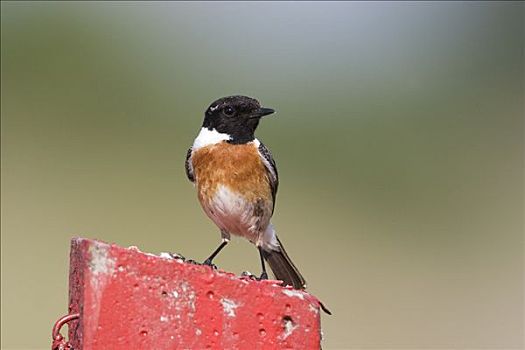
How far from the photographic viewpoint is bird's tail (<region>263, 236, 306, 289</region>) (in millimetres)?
6062

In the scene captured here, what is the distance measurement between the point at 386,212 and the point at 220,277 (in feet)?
34.5

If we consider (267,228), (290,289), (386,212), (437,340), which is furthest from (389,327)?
(290,289)

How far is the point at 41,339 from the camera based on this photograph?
29.2ft

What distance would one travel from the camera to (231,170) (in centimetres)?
569

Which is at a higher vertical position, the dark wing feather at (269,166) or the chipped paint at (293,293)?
the dark wing feather at (269,166)

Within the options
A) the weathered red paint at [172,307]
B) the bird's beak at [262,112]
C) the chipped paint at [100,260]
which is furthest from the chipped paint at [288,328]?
the bird's beak at [262,112]

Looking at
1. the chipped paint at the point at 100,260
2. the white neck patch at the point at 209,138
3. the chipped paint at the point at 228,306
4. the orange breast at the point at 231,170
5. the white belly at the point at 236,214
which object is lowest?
the chipped paint at the point at 228,306

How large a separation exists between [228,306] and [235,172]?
9.07 feet

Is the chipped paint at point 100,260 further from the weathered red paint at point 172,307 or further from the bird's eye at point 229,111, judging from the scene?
the bird's eye at point 229,111

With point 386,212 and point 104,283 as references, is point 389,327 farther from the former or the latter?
point 104,283

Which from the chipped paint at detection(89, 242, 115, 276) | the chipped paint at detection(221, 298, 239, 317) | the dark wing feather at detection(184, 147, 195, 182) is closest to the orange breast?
the dark wing feather at detection(184, 147, 195, 182)

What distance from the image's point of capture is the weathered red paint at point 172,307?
2.76m

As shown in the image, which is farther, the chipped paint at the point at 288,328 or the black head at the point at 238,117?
the black head at the point at 238,117

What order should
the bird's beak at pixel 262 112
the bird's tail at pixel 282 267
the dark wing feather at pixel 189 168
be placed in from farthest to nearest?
the bird's tail at pixel 282 267 < the dark wing feather at pixel 189 168 < the bird's beak at pixel 262 112
